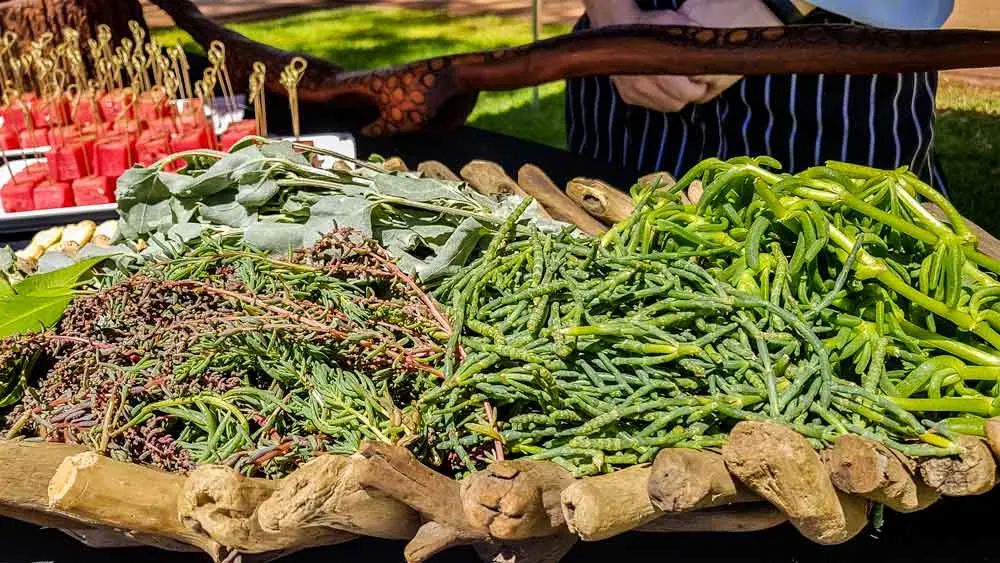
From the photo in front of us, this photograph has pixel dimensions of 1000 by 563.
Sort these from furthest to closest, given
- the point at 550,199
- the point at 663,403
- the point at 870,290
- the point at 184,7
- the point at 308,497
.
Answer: the point at 184,7 → the point at 550,199 → the point at 870,290 → the point at 663,403 → the point at 308,497

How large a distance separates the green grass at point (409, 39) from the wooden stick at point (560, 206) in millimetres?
3284

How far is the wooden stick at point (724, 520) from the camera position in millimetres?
→ 938

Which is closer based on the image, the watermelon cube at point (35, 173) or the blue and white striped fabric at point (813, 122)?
the blue and white striped fabric at point (813, 122)

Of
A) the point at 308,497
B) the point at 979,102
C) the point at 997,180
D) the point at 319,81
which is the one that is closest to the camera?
the point at 308,497

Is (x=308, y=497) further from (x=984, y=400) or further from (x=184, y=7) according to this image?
(x=184, y=7)

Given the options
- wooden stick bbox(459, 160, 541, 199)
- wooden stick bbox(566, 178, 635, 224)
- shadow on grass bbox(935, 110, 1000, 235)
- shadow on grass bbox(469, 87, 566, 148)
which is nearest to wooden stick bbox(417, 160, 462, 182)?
wooden stick bbox(459, 160, 541, 199)

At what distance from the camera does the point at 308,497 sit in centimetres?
80

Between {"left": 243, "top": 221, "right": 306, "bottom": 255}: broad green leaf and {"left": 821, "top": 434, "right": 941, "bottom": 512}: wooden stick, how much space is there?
788 millimetres

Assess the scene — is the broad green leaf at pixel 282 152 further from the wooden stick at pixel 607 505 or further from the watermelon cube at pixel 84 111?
the watermelon cube at pixel 84 111

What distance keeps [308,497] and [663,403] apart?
14.6 inches

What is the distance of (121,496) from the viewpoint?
34.0 inches

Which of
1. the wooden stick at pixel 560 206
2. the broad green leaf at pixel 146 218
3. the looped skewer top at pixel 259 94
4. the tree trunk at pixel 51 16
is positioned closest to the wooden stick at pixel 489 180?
the wooden stick at pixel 560 206

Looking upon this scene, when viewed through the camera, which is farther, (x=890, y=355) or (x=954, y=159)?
(x=954, y=159)

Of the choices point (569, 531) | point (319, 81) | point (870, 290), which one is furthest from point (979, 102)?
point (569, 531)
